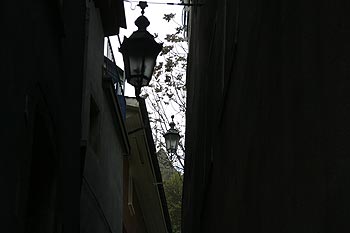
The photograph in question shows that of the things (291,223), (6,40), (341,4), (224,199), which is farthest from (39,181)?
(341,4)

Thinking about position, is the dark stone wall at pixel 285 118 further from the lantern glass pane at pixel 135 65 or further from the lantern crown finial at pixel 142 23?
the lantern crown finial at pixel 142 23

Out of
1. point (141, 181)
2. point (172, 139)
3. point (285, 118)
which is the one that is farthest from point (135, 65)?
point (141, 181)

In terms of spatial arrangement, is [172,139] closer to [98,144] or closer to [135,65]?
[98,144]

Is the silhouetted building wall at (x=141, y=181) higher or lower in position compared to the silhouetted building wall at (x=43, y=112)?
higher

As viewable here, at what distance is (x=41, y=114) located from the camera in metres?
7.01

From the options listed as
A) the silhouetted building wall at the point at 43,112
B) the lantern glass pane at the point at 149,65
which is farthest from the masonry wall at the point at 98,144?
the lantern glass pane at the point at 149,65

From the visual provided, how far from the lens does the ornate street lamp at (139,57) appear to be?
10242 mm

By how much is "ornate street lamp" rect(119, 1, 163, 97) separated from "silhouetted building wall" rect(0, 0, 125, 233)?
0.69m

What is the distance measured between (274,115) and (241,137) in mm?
1624

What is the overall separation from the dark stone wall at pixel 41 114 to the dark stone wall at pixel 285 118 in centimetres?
168

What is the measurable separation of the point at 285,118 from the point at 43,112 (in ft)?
10.2

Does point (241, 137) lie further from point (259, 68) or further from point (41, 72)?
point (41, 72)

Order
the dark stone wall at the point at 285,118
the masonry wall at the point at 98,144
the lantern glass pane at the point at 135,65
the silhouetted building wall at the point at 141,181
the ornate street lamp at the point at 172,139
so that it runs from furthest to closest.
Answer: the ornate street lamp at the point at 172,139 → the silhouetted building wall at the point at 141,181 → the masonry wall at the point at 98,144 → the lantern glass pane at the point at 135,65 → the dark stone wall at the point at 285,118

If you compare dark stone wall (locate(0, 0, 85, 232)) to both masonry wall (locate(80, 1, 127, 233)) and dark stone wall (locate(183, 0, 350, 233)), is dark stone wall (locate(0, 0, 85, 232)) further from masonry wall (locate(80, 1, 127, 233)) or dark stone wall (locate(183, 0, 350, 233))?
dark stone wall (locate(183, 0, 350, 233))
